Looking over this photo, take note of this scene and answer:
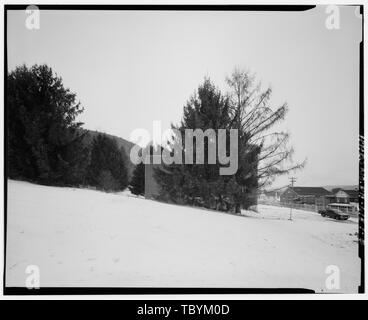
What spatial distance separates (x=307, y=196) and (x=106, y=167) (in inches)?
263

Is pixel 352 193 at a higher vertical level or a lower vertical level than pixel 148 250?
higher

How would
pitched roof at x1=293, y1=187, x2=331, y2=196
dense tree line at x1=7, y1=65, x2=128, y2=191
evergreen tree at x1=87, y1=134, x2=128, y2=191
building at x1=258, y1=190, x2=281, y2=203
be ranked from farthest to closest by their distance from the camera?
building at x1=258, y1=190, x2=281, y2=203 → evergreen tree at x1=87, y1=134, x2=128, y2=191 → pitched roof at x1=293, y1=187, x2=331, y2=196 → dense tree line at x1=7, y1=65, x2=128, y2=191

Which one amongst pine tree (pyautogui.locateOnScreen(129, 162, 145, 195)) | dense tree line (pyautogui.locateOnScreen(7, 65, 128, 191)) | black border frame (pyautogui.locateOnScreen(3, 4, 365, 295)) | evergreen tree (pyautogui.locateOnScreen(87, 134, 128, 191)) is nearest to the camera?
black border frame (pyautogui.locateOnScreen(3, 4, 365, 295))

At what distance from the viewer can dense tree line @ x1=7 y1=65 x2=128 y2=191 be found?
4410mm

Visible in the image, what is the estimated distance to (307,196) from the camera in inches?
210

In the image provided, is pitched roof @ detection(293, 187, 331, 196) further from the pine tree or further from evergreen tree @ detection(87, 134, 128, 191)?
evergreen tree @ detection(87, 134, 128, 191)

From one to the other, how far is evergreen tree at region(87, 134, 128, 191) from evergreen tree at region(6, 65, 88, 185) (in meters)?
0.65

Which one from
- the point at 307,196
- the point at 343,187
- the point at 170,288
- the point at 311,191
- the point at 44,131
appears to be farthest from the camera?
the point at 307,196

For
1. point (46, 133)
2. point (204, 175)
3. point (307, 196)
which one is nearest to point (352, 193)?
point (307, 196)

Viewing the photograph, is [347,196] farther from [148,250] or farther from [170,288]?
[148,250]

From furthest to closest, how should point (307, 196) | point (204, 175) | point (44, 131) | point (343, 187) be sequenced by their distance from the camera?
point (204, 175) < point (307, 196) < point (44, 131) < point (343, 187)

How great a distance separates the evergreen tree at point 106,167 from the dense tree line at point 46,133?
0.51 feet

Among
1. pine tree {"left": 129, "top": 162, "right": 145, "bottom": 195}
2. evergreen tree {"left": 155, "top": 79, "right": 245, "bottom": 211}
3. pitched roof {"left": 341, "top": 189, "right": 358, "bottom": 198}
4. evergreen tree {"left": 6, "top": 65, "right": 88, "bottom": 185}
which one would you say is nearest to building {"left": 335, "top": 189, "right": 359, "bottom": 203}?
pitched roof {"left": 341, "top": 189, "right": 358, "bottom": 198}
